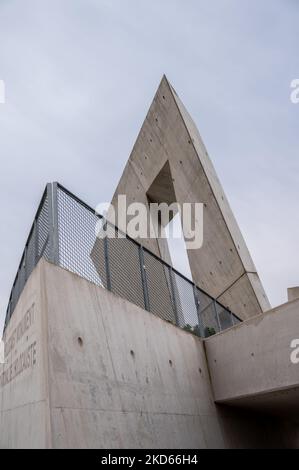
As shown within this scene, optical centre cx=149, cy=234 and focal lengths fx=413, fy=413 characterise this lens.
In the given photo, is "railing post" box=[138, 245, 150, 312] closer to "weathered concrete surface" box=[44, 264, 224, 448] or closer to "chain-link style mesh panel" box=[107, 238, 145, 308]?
"chain-link style mesh panel" box=[107, 238, 145, 308]

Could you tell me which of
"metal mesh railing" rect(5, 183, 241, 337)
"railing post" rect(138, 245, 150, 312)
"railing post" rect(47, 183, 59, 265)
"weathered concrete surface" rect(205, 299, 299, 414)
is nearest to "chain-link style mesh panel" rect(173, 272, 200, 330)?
"metal mesh railing" rect(5, 183, 241, 337)

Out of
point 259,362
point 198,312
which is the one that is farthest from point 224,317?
point 259,362

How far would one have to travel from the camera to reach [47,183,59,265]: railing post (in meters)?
5.07

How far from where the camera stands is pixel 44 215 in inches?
236

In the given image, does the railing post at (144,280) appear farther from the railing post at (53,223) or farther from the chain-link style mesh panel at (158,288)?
the railing post at (53,223)

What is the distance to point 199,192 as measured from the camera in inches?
550

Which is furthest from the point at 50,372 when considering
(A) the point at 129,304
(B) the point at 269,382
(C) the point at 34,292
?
(B) the point at 269,382

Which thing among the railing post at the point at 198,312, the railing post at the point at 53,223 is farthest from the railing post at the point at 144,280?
the railing post at the point at 53,223

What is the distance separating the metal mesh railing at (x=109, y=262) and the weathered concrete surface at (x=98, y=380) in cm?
38

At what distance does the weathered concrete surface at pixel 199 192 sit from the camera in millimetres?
12602

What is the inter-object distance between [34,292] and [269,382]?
387 centimetres

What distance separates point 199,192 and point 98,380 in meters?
10.1

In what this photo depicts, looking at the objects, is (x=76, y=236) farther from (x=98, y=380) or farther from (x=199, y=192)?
(x=199, y=192)

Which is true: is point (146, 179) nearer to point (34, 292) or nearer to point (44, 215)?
point (44, 215)
